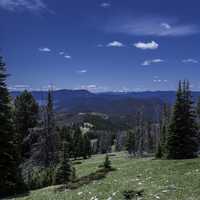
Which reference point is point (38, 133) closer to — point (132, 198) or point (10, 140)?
point (10, 140)

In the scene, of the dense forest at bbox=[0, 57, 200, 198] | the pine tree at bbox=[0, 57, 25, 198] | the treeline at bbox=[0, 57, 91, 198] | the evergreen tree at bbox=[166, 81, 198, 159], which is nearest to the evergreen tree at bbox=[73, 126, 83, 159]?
the dense forest at bbox=[0, 57, 200, 198]

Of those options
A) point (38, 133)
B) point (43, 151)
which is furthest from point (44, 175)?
point (38, 133)

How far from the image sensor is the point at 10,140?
92.0ft

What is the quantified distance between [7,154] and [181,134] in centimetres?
2610

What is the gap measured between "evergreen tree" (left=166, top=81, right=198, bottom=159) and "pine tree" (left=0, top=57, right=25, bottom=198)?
2327cm

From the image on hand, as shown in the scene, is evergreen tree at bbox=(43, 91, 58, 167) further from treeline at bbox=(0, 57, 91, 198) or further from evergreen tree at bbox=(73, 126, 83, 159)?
evergreen tree at bbox=(73, 126, 83, 159)

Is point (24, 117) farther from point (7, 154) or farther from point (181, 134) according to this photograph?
point (7, 154)

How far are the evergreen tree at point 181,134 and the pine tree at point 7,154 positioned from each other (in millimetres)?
23273

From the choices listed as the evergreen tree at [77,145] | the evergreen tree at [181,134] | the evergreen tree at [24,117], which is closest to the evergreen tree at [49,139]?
the evergreen tree at [24,117]

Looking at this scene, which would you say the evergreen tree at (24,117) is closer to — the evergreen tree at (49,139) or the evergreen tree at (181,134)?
the evergreen tree at (49,139)

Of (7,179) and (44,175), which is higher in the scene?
(7,179)

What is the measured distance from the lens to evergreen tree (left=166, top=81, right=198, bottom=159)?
43.3 meters

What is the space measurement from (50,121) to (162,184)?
31422mm

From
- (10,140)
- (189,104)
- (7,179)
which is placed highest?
(189,104)
